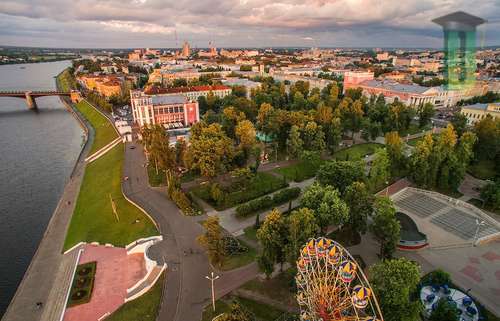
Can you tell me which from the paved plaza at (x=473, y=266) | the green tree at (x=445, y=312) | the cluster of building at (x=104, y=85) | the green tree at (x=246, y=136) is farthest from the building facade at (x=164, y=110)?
the green tree at (x=445, y=312)

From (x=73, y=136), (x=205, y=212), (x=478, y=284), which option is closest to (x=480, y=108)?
(x=478, y=284)

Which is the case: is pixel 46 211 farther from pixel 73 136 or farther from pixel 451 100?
pixel 451 100

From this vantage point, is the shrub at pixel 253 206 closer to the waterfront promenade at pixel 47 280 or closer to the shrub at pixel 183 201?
the shrub at pixel 183 201

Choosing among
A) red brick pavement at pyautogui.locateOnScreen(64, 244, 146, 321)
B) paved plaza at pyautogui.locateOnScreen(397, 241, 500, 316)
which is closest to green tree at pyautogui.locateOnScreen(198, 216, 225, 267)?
red brick pavement at pyautogui.locateOnScreen(64, 244, 146, 321)

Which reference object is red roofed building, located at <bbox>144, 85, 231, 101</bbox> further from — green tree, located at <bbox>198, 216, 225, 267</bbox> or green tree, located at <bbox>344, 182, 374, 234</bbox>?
green tree, located at <bbox>344, 182, 374, 234</bbox>

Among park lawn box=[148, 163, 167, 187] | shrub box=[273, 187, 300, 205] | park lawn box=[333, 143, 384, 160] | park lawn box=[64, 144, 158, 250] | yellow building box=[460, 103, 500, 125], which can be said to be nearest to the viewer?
park lawn box=[64, 144, 158, 250]

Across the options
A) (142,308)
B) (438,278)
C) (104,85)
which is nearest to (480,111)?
(438,278)
